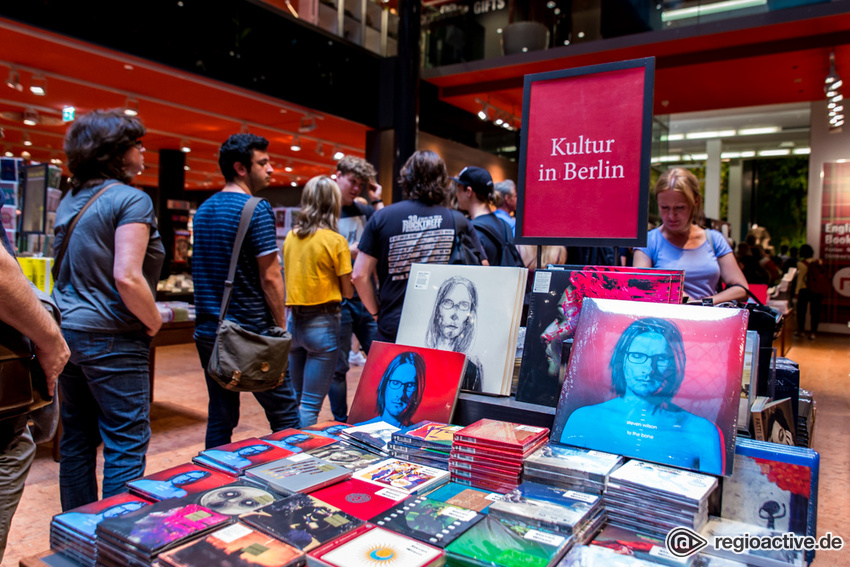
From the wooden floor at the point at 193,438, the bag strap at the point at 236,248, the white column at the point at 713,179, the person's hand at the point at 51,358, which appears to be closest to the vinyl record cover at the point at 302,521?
the person's hand at the point at 51,358

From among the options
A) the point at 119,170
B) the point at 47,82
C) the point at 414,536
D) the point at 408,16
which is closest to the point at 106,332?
the point at 119,170

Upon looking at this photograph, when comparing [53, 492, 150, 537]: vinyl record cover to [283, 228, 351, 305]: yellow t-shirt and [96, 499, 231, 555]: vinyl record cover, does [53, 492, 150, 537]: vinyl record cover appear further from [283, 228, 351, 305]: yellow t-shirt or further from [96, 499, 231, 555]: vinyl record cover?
[283, 228, 351, 305]: yellow t-shirt

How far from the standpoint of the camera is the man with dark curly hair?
2.27m

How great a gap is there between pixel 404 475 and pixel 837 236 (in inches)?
413

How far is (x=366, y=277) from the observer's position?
237 cm

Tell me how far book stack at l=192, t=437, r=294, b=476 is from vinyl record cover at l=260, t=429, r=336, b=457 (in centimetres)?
2

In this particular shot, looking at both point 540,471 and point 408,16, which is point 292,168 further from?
point 540,471

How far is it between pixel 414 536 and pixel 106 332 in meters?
1.27

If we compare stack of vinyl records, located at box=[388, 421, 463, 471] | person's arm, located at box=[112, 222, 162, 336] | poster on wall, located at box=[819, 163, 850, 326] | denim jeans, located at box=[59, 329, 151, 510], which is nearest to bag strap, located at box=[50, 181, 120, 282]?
person's arm, located at box=[112, 222, 162, 336]

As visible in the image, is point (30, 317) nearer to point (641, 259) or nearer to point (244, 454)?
point (244, 454)

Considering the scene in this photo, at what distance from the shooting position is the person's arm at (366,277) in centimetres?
235

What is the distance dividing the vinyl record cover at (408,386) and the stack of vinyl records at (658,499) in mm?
503

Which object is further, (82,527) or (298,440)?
(298,440)

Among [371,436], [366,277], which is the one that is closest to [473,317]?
[371,436]
